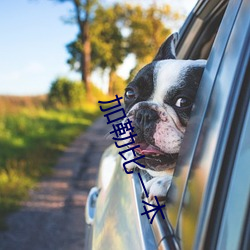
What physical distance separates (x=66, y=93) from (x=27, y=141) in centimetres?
1101

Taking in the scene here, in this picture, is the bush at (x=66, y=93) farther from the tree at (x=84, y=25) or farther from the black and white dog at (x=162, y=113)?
the black and white dog at (x=162, y=113)

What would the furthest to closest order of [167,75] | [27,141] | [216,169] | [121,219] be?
[27,141] < [121,219] < [167,75] < [216,169]

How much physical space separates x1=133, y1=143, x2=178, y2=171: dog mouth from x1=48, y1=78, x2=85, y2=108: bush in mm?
17710

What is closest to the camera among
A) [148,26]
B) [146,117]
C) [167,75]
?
[146,117]

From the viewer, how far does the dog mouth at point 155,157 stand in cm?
A: 147

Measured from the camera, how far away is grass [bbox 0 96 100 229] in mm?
5984

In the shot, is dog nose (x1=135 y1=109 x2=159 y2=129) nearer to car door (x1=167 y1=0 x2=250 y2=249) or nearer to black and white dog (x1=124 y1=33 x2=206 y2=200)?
black and white dog (x1=124 y1=33 x2=206 y2=200)

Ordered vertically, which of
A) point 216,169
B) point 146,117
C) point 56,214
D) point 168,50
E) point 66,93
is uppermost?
point 66,93

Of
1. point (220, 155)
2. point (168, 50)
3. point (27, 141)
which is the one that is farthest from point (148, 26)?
point (27, 141)

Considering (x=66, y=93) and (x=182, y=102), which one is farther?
(x=66, y=93)

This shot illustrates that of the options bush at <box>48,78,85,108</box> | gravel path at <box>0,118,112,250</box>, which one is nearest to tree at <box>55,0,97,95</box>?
bush at <box>48,78,85,108</box>

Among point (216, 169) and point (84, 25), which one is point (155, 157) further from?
point (84, 25)

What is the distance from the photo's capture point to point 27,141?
367 inches

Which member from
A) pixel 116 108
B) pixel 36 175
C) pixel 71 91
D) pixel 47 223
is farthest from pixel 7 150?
pixel 71 91
